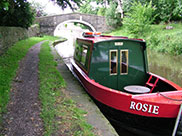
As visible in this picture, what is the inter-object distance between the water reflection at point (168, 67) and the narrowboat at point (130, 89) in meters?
3.50

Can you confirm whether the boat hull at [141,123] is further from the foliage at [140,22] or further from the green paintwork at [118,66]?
the foliage at [140,22]

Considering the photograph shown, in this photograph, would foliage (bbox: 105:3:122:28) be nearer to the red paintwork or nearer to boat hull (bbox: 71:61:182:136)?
the red paintwork

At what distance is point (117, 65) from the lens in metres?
5.10

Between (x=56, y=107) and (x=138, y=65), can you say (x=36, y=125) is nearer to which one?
(x=56, y=107)

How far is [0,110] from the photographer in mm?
3670

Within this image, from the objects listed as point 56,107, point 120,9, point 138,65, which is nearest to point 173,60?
point 138,65

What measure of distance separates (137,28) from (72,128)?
17.5 meters

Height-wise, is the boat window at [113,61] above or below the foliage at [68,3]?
below

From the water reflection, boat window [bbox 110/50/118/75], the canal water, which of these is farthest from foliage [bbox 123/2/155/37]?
boat window [bbox 110/50/118/75]

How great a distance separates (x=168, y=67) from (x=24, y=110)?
28.9 feet

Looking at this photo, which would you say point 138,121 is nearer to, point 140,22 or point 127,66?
point 127,66

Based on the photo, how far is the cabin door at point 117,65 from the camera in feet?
16.7

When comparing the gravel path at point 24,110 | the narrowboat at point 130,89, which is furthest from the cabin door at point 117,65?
the gravel path at point 24,110

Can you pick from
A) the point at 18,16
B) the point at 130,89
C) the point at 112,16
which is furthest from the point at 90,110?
the point at 112,16
